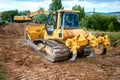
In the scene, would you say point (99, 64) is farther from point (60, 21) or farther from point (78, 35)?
point (60, 21)

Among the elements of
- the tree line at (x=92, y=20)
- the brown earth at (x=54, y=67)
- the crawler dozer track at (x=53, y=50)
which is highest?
the crawler dozer track at (x=53, y=50)

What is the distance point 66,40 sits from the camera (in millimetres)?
11719

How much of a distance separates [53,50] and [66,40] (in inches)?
32.1

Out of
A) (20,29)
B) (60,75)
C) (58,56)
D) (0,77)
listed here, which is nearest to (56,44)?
(58,56)

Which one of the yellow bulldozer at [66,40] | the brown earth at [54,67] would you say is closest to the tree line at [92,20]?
the yellow bulldozer at [66,40]

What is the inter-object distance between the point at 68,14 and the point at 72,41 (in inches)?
67.2

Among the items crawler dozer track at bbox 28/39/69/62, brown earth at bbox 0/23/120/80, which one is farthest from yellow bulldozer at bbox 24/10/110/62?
brown earth at bbox 0/23/120/80

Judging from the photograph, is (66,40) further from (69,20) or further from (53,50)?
(69,20)

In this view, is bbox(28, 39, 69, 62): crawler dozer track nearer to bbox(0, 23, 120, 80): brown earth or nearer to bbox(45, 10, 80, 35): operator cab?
bbox(0, 23, 120, 80): brown earth

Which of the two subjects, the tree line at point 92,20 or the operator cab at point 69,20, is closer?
the operator cab at point 69,20

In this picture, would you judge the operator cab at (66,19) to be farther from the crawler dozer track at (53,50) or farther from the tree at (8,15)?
the tree at (8,15)

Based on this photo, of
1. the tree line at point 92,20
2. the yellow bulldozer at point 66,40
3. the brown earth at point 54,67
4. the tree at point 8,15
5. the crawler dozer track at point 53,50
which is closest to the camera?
the brown earth at point 54,67

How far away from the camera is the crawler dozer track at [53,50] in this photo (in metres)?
11.1

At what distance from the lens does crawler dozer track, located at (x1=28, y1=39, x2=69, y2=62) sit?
11.1m
